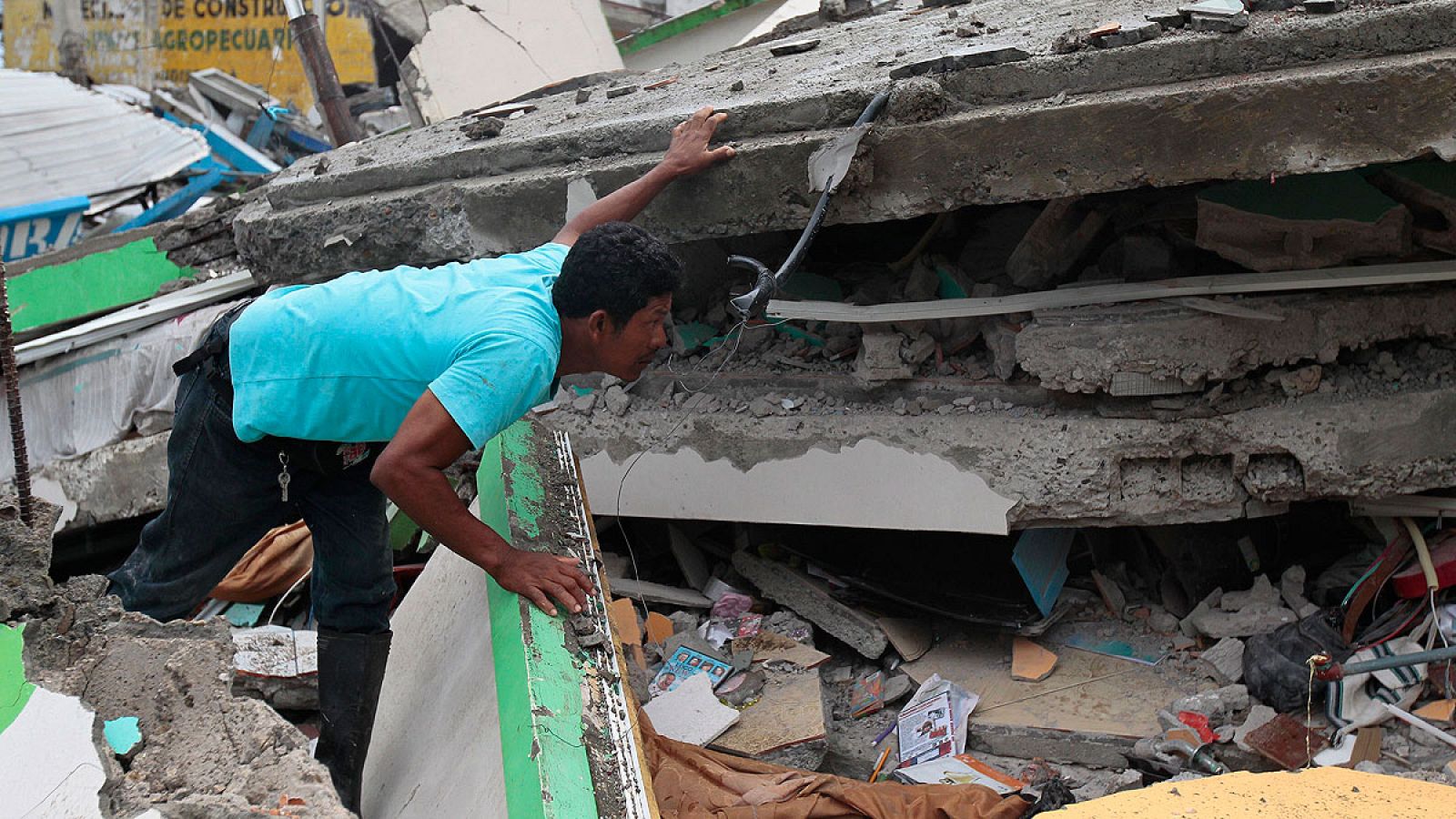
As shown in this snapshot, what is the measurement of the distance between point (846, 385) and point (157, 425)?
2824 millimetres

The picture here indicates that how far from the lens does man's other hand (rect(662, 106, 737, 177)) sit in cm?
313

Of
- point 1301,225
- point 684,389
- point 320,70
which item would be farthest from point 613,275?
point 320,70

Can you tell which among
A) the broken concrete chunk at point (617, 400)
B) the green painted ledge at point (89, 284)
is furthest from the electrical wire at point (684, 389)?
the green painted ledge at point (89, 284)

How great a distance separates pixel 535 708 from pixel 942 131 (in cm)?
173

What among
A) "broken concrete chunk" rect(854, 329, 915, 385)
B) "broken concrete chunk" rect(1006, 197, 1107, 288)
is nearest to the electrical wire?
"broken concrete chunk" rect(854, 329, 915, 385)

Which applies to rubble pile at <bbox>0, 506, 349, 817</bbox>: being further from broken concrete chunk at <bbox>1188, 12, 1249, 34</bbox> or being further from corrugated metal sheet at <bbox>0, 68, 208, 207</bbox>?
corrugated metal sheet at <bbox>0, 68, 208, 207</bbox>

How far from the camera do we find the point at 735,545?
4.12 m

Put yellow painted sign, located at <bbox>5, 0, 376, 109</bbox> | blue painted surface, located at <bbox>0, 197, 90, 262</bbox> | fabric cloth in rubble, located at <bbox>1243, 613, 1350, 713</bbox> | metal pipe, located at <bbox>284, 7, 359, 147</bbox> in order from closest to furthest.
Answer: fabric cloth in rubble, located at <bbox>1243, 613, 1350, 713</bbox>, metal pipe, located at <bbox>284, 7, 359, 147</bbox>, blue painted surface, located at <bbox>0, 197, 90, 262</bbox>, yellow painted sign, located at <bbox>5, 0, 376, 109</bbox>

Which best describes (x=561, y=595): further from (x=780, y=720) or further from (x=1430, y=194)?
(x=1430, y=194)

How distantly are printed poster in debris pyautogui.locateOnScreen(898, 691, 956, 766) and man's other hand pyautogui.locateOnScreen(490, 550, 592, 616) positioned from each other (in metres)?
1.30

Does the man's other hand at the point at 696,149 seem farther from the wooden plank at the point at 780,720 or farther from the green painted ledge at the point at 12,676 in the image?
the green painted ledge at the point at 12,676

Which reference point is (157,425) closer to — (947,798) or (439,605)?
(439,605)

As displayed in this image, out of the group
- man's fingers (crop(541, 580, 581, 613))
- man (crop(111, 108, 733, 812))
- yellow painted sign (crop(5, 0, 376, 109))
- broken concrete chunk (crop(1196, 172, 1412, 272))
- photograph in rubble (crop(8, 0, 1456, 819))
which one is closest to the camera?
photograph in rubble (crop(8, 0, 1456, 819))

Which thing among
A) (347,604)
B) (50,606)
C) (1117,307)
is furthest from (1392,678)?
(50,606)
